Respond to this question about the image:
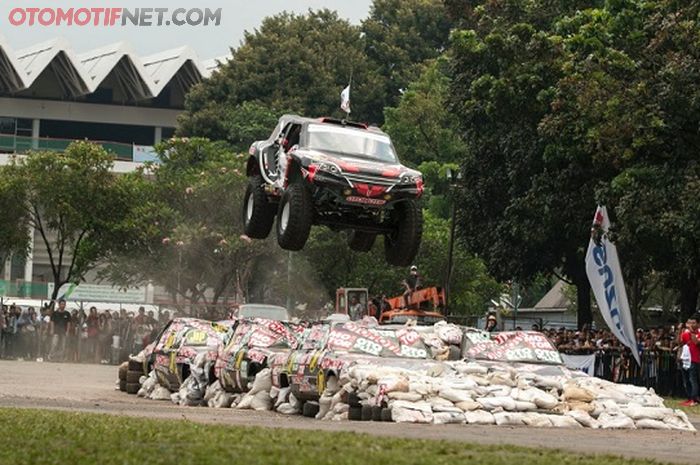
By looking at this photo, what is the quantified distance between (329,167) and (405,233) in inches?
76.3

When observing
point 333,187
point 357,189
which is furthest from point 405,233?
point 333,187

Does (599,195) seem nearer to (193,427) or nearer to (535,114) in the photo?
(535,114)

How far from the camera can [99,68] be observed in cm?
9712

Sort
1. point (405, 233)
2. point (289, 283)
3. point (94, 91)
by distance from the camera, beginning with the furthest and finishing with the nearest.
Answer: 1. point (94, 91)
2. point (289, 283)
3. point (405, 233)

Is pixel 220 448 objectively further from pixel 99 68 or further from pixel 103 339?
pixel 99 68

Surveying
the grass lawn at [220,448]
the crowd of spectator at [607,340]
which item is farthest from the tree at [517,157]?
the grass lawn at [220,448]

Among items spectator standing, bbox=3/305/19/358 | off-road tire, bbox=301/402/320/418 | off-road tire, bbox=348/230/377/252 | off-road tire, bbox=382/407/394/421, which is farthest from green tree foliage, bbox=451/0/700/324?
spectator standing, bbox=3/305/19/358

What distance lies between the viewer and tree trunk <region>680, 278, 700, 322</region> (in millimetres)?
40844

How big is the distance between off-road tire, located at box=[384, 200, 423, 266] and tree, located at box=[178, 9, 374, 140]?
54.0m

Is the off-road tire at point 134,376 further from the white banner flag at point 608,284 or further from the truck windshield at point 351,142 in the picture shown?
the white banner flag at point 608,284

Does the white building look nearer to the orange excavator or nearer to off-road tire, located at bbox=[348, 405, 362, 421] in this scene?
the orange excavator

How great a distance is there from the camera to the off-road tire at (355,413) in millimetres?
22938

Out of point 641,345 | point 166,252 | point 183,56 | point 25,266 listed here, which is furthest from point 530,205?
point 183,56

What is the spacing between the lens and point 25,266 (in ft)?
278
